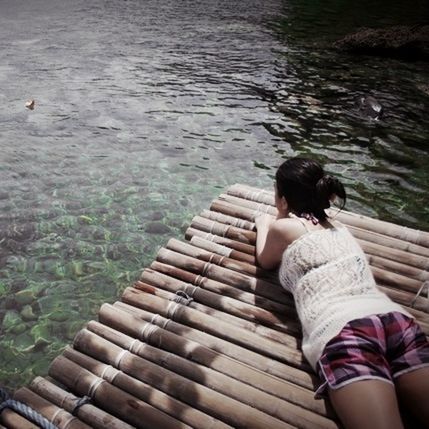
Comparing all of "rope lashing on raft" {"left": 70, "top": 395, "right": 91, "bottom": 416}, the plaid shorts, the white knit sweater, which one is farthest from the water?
the plaid shorts

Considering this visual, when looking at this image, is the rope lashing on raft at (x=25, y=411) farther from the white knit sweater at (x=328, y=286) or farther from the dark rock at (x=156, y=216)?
the dark rock at (x=156, y=216)

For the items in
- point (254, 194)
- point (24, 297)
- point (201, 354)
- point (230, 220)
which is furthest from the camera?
point (254, 194)

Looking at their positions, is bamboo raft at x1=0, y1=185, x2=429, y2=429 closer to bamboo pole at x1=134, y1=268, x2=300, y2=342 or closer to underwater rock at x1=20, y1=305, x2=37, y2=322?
bamboo pole at x1=134, y1=268, x2=300, y2=342

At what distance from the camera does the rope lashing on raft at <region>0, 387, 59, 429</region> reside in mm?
3602

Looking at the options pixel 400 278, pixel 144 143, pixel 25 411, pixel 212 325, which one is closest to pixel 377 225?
pixel 400 278

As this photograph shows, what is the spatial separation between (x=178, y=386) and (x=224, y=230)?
2909mm

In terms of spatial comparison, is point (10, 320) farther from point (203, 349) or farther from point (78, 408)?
point (203, 349)

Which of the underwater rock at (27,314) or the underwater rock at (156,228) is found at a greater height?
the underwater rock at (27,314)

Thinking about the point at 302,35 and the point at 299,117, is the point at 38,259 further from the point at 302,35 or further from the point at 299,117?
the point at 302,35

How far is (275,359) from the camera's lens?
4.32 m

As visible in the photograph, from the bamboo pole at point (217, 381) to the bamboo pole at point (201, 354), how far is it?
5cm

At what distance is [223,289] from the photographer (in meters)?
5.31

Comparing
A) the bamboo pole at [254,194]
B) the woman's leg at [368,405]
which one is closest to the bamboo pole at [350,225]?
the bamboo pole at [254,194]

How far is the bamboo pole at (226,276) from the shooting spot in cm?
514
